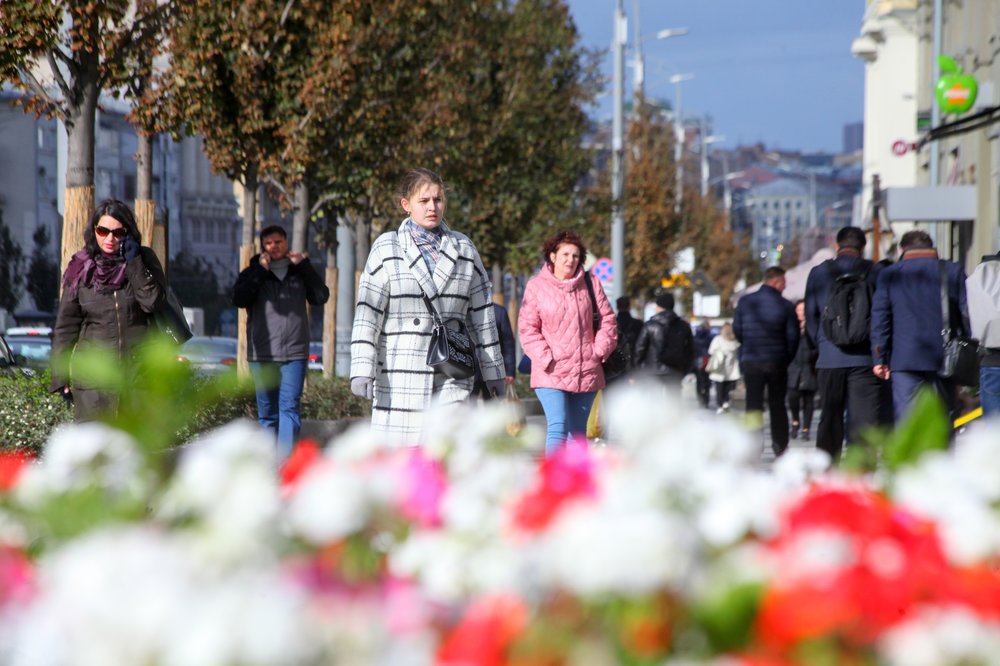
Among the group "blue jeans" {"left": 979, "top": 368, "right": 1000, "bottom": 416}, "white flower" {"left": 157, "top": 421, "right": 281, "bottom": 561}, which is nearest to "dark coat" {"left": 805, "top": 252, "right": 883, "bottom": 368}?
"blue jeans" {"left": 979, "top": 368, "right": 1000, "bottom": 416}

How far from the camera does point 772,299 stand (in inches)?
584

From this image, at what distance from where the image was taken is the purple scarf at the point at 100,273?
8750 mm

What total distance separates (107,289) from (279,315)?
3.82 m

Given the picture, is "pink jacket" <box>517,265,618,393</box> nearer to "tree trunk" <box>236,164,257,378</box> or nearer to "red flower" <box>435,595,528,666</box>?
"tree trunk" <box>236,164,257,378</box>

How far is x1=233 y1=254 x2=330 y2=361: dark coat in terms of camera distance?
12.5 metres

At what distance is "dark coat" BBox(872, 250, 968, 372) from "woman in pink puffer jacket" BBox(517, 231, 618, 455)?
1773mm

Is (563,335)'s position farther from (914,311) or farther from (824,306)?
(824,306)

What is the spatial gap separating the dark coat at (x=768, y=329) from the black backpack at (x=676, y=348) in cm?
403

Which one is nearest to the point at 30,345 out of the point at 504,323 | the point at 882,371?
the point at 504,323

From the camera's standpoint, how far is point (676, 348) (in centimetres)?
1898

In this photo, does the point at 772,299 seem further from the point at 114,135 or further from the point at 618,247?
the point at 114,135

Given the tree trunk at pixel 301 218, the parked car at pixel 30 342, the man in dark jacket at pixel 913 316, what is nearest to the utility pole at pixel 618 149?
the parked car at pixel 30 342

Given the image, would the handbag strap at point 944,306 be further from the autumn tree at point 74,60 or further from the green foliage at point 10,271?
the green foliage at point 10,271

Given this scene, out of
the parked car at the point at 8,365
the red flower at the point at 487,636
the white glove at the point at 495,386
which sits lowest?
the parked car at the point at 8,365
